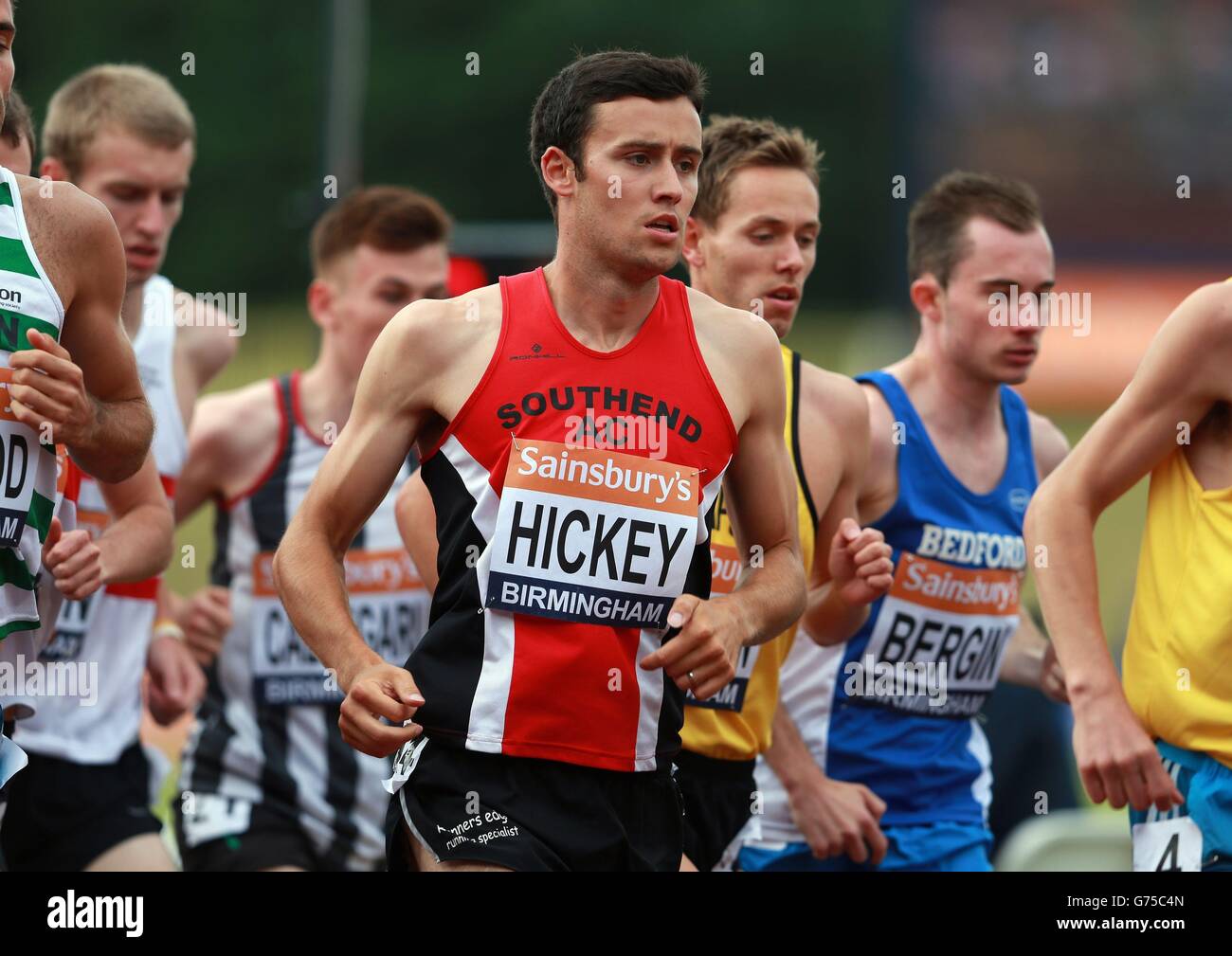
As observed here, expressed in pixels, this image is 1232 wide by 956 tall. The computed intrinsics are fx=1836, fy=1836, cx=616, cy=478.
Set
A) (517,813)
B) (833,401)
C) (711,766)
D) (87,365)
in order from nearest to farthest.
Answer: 1. (517,813)
2. (87,365)
3. (711,766)
4. (833,401)

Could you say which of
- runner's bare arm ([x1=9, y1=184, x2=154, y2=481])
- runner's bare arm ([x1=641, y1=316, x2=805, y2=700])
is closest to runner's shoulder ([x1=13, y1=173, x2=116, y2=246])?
runner's bare arm ([x1=9, y1=184, x2=154, y2=481])

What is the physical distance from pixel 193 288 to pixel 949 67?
11.4m

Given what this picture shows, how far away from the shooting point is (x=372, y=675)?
3.57 metres

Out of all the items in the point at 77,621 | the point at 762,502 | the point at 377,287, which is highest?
the point at 377,287

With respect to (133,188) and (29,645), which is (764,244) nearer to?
(133,188)

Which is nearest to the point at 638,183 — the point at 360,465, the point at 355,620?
the point at 360,465

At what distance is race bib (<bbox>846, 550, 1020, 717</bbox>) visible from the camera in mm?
5426

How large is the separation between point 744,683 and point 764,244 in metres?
1.24

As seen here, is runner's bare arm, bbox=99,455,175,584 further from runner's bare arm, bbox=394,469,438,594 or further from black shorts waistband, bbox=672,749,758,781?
black shorts waistband, bbox=672,749,758,781

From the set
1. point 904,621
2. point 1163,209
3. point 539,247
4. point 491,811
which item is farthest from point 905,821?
point 1163,209

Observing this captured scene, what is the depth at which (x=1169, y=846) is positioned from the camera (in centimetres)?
407

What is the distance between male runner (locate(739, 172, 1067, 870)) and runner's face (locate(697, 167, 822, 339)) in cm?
57

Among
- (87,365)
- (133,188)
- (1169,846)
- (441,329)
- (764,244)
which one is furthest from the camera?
(133,188)

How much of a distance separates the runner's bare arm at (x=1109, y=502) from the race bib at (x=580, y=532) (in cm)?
94
